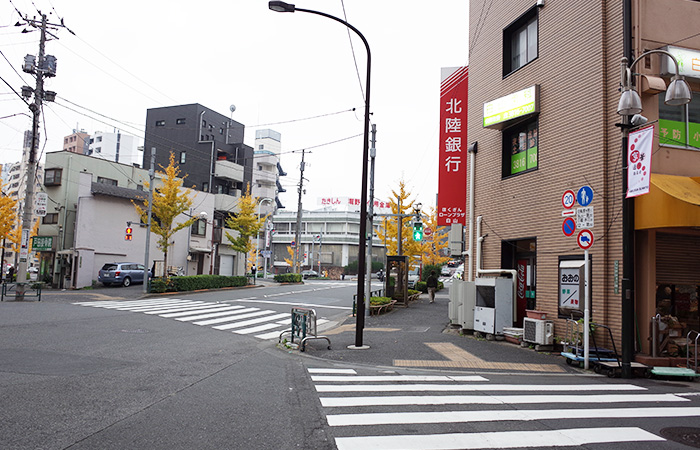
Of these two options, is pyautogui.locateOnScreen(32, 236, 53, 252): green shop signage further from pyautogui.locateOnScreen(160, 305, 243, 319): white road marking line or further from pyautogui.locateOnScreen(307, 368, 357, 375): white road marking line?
pyautogui.locateOnScreen(307, 368, 357, 375): white road marking line

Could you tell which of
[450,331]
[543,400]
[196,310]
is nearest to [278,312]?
[196,310]

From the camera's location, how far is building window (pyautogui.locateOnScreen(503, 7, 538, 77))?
14641 millimetres

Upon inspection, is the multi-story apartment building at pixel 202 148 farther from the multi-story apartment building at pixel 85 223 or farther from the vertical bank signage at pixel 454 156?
the vertical bank signage at pixel 454 156

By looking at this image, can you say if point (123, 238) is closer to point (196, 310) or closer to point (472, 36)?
point (196, 310)

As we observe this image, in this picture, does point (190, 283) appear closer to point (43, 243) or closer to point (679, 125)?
point (43, 243)

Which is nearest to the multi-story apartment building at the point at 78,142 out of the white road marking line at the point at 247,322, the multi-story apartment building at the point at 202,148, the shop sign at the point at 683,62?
the multi-story apartment building at the point at 202,148

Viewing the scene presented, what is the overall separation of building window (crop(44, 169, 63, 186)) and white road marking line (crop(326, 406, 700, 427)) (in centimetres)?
3670

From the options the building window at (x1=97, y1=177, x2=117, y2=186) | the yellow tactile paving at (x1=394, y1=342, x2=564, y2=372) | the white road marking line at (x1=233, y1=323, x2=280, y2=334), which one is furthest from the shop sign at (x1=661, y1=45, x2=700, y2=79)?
the building window at (x1=97, y1=177, x2=117, y2=186)

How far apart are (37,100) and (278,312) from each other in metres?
16.5

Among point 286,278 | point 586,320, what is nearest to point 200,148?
point 286,278

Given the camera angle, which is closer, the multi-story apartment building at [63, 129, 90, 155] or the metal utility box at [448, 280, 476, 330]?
the metal utility box at [448, 280, 476, 330]

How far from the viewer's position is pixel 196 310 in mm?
21219

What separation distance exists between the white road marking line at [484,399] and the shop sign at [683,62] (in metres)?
7.25

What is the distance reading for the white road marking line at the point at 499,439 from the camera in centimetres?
511
